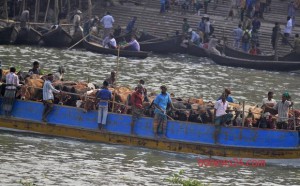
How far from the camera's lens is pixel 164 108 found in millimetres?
23641

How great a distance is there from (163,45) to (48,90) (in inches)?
735

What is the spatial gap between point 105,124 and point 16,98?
2196 mm

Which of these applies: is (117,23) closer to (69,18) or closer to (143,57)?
(69,18)

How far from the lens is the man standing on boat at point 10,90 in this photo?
963 inches

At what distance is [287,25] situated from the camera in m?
42.4

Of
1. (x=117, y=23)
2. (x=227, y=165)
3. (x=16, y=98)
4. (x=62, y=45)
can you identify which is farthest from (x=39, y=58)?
(x=227, y=165)

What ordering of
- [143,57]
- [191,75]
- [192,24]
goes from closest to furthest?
[191,75] < [143,57] < [192,24]

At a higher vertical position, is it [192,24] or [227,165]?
[192,24]

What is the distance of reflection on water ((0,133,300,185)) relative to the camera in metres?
21.8

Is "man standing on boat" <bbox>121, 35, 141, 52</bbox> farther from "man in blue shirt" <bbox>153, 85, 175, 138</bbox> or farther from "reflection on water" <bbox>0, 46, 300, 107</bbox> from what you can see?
"man in blue shirt" <bbox>153, 85, 175, 138</bbox>

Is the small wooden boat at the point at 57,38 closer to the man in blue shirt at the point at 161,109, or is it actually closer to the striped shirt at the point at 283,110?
the man in blue shirt at the point at 161,109

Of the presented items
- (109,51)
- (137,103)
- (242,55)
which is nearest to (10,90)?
(137,103)

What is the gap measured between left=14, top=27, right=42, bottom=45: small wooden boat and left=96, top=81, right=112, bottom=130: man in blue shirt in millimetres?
17974

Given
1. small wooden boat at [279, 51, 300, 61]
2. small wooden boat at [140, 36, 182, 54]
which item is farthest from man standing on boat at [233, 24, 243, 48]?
small wooden boat at [279, 51, 300, 61]
